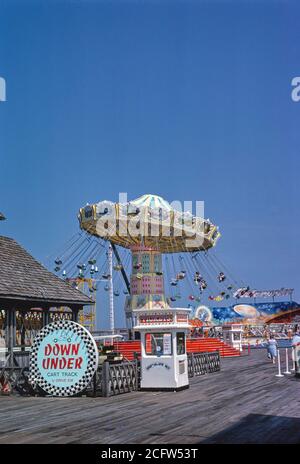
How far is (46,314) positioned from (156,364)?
7680mm

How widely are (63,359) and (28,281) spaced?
6497 mm

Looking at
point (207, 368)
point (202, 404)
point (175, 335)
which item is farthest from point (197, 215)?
point (202, 404)

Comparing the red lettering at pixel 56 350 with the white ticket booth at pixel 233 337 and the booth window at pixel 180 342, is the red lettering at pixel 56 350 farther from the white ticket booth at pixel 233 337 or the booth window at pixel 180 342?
the white ticket booth at pixel 233 337

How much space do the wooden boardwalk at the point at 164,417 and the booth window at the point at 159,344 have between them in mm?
1320

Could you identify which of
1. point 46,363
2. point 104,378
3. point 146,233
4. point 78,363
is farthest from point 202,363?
point 146,233

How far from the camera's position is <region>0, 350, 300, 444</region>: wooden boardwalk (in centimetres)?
984

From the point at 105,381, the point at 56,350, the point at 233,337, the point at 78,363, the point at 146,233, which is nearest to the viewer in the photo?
the point at 105,381

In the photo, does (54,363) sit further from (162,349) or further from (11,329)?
(11,329)

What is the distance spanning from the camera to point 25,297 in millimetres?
20953

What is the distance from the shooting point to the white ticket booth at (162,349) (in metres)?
17.4
